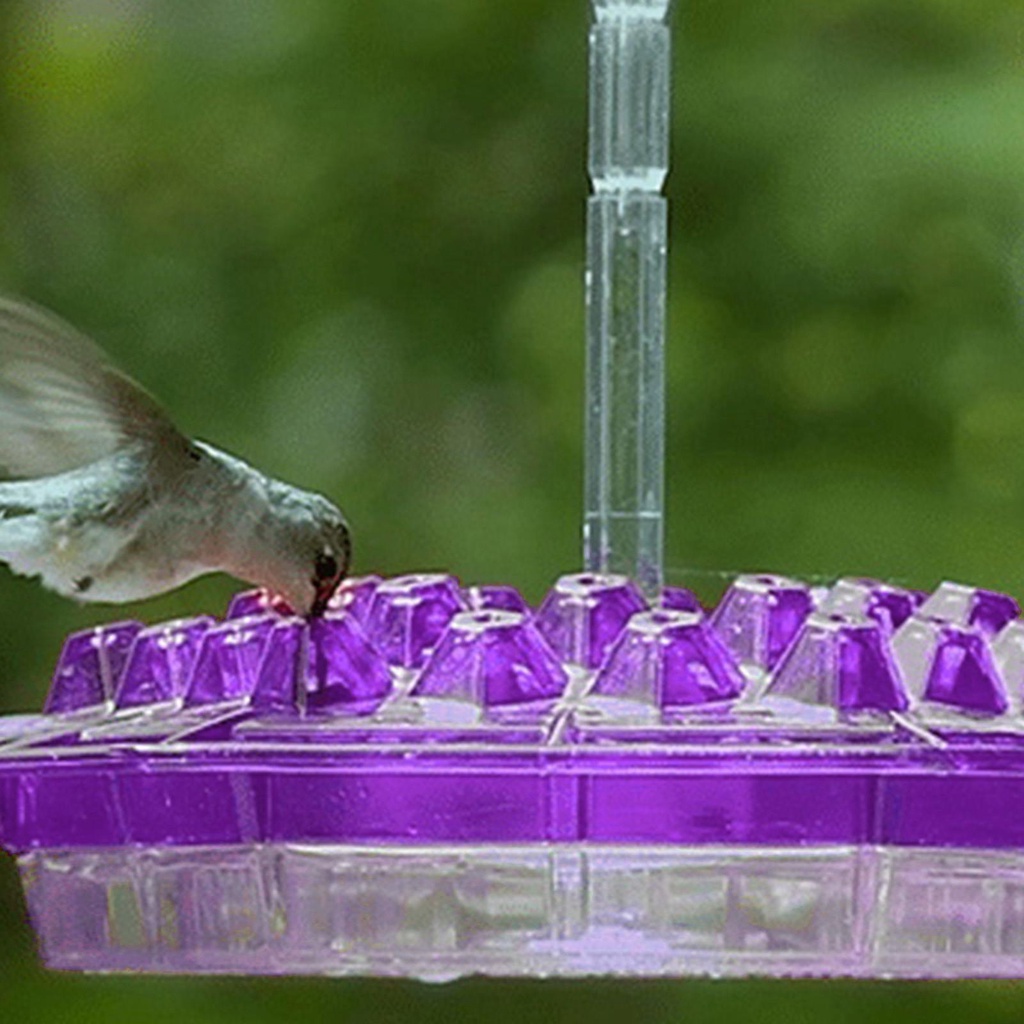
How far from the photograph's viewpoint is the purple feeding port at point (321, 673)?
39.9 inches

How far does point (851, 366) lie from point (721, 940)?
5.12 feet

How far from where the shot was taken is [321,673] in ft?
3.33

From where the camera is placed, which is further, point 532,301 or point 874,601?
point 532,301

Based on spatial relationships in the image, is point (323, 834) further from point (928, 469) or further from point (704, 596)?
point (928, 469)

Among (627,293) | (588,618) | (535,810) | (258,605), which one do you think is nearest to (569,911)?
(535,810)

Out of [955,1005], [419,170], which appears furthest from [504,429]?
[955,1005]

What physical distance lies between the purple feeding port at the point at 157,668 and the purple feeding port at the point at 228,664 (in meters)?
0.02

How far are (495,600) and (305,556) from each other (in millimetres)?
136

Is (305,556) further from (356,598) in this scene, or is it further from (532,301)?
(532,301)

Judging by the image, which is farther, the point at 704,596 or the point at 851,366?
the point at 851,366

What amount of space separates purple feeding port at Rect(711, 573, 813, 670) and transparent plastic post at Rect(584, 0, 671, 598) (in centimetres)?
7

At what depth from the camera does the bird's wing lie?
100 centimetres

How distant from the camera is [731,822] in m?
0.97

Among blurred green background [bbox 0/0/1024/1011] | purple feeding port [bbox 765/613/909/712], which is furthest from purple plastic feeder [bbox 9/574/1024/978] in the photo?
blurred green background [bbox 0/0/1024/1011]
